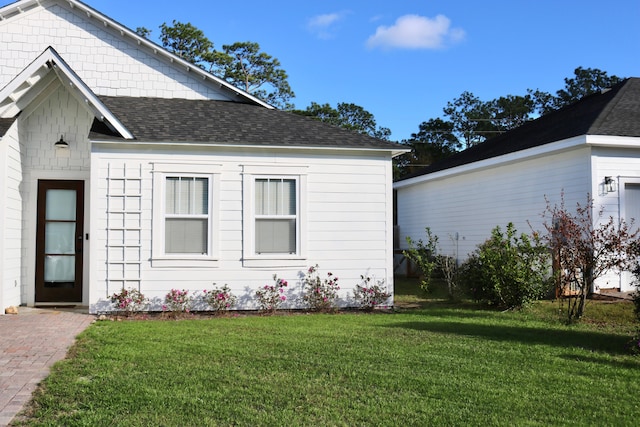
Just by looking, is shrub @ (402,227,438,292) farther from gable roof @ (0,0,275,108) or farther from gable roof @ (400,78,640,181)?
gable roof @ (0,0,275,108)

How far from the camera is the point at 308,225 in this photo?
36.2 feet

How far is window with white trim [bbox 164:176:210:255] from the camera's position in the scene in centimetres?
Result: 1056

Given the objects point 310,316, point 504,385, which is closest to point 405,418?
point 504,385

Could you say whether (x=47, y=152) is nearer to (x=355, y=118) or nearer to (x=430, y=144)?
(x=430, y=144)

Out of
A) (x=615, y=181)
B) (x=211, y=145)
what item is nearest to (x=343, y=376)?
(x=211, y=145)

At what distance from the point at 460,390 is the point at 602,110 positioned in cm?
1119

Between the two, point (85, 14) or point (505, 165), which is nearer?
point (85, 14)

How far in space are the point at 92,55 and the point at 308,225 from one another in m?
5.90

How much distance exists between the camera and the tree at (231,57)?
3494 centimetres

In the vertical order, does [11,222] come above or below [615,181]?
below

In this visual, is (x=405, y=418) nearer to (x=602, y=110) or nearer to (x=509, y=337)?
(x=509, y=337)

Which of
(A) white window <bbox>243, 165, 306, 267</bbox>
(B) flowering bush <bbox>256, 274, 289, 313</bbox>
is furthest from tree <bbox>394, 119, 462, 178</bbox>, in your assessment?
(B) flowering bush <bbox>256, 274, 289, 313</bbox>

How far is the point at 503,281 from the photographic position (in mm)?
10891

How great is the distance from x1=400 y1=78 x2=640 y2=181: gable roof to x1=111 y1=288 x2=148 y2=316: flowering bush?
963 cm
